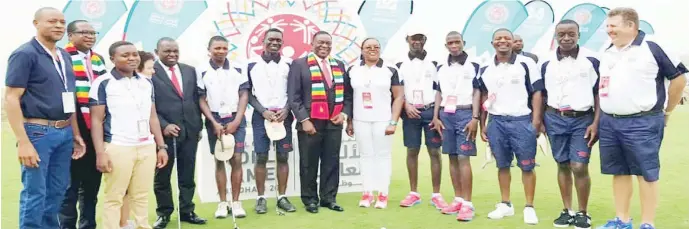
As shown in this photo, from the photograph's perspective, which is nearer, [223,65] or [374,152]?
[223,65]

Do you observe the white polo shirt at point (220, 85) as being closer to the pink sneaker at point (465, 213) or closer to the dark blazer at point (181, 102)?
the dark blazer at point (181, 102)

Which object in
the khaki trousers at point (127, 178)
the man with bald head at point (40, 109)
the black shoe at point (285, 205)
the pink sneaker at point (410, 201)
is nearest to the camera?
the man with bald head at point (40, 109)

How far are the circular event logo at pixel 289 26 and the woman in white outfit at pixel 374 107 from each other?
0.82 meters

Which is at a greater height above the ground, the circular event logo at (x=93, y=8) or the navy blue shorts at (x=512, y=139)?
the circular event logo at (x=93, y=8)

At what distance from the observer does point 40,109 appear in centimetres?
387

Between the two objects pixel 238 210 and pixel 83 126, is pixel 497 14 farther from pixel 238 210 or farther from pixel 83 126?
pixel 83 126

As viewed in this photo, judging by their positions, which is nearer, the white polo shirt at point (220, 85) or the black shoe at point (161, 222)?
the black shoe at point (161, 222)

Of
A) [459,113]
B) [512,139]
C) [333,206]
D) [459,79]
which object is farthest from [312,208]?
[512,139]

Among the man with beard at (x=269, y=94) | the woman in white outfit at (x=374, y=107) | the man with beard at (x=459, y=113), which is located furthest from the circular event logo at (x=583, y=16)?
the man with beard at (x=269, y=94)

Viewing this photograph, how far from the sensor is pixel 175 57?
506 cm

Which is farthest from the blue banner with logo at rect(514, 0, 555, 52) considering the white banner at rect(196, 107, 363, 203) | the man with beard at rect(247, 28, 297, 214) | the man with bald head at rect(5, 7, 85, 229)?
the man with bald head at rect(5, 7, 85, 229)

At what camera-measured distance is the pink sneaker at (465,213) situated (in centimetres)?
536

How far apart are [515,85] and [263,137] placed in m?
2.19

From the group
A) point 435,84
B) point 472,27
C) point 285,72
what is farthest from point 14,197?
point 472,27
